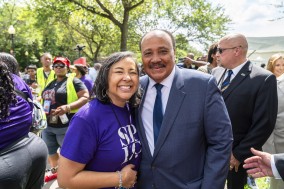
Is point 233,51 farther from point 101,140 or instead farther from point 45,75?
point 45,75

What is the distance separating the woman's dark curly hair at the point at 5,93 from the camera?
238cm

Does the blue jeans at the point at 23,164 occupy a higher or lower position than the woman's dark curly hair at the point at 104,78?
lower

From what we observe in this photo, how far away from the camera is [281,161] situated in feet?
6.54

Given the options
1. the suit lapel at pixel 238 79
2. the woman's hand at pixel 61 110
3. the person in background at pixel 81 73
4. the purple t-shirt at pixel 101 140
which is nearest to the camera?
the purple t-shirt at pixel 101 140

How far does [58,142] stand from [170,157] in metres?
3.44

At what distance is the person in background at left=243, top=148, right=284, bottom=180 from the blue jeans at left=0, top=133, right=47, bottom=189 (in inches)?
70.6

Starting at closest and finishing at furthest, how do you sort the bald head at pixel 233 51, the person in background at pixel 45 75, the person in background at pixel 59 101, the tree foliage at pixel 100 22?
the bald head at pixel 233 51, the person in background at pixel 59 101, the person in background at pixel 45 75, the tree foliage at pixel 100 22


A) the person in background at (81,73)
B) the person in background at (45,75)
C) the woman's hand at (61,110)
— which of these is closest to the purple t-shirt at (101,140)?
the woman's hand at (61,110)

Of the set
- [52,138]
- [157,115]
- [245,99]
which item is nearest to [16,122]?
[157,115]

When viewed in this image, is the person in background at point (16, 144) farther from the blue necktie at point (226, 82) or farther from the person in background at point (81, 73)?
the person in background at point (81, 73)

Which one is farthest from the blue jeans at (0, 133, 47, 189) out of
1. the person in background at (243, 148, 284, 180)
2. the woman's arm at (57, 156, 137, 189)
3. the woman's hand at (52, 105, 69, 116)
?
the woman's hand at (52, 105, 69, 116)

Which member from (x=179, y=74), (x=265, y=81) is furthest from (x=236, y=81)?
(x=179, y=74)

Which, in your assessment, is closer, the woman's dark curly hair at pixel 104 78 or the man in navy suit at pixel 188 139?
the man in navy suit at pixel 188 139

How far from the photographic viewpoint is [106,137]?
2.03 m
